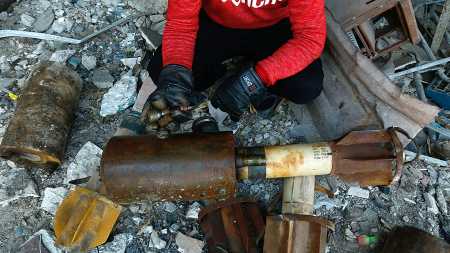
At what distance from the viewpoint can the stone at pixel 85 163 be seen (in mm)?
2162

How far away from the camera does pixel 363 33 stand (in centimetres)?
227

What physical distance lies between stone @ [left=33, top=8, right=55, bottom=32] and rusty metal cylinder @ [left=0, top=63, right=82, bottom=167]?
0.55 meters

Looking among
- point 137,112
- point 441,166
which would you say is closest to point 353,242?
point 441,166

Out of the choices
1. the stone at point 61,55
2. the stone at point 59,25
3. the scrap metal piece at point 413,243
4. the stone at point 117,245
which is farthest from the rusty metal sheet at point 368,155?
the stone at point 59,25

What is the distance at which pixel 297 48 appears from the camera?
6.11 feet

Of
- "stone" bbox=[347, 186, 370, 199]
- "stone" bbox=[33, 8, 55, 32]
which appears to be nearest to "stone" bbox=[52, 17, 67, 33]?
"stone" bbox=[33, 8, 55, 32]

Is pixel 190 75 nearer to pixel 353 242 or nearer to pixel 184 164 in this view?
pixel 184 164

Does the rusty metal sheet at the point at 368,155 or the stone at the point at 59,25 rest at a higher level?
the stone at the point at 59,25

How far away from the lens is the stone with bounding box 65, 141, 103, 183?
216 centimetres

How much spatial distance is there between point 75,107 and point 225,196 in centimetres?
99

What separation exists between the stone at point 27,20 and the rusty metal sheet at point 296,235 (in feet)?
6.26

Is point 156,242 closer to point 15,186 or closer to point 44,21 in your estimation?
point 15,186

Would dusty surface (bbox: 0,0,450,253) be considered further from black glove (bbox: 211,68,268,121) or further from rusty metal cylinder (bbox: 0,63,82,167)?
black glove (bbox: 211,68,268,121)

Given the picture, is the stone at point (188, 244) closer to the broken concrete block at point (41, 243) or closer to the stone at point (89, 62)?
the broken concrete block at point (41, 243)
